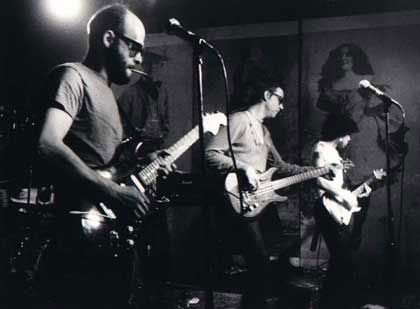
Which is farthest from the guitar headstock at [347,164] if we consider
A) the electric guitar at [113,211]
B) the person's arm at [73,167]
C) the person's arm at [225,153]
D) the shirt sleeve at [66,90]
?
the shirt sleeve at [66,90]

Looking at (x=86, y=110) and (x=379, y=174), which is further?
(x=379, y=174)

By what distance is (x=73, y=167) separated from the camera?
2.02 meters

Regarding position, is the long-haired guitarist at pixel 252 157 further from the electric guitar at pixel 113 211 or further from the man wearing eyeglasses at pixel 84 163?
the man wearing eyeglasses at pixel 84 163

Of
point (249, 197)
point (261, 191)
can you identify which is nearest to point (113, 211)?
point (249, 197)

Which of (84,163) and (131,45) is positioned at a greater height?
(131,45)

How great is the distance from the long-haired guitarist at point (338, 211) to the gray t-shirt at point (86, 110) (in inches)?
95.6

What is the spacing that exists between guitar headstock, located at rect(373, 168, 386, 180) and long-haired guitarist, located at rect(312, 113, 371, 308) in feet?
0.41

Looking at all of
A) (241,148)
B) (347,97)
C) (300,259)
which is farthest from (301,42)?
(300,259)

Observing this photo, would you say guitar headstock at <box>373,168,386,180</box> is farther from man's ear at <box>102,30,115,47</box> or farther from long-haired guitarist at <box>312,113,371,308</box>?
man's ear at <box>102,30,115,47</box>

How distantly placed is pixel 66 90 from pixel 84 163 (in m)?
0.38

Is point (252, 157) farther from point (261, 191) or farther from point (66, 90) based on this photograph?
point (66, 90)

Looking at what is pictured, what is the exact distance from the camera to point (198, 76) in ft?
6.43

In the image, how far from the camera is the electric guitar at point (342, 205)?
161 inches

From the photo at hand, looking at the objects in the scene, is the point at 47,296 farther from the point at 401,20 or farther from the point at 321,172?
the point at 401,20
